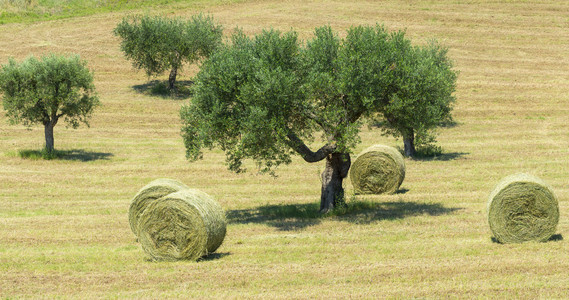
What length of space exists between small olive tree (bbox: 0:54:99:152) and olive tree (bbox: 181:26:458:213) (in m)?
18.0

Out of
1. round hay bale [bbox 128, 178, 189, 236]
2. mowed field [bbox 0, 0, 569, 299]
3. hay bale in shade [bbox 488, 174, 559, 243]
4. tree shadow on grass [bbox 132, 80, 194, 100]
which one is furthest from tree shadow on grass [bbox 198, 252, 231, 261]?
tree shadow on grass [bbox 132, 80, 194, 100]

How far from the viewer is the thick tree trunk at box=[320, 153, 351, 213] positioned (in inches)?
1043

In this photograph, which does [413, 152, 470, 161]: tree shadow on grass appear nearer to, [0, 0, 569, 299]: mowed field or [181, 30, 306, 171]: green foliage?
[0, 0, 569, 299]: mowed field

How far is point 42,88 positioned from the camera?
40875 mm

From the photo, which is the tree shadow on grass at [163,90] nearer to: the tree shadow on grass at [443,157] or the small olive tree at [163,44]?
the small olive tree at [163,44]

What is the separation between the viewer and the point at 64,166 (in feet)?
128

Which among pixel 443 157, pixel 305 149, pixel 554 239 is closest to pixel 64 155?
pixel 305 149

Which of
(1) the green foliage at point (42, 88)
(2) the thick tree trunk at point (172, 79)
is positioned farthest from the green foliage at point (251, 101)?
(2) the thick tree trunk at point (172, 79)

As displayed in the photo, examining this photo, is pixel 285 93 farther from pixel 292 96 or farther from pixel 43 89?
pixel 43 89

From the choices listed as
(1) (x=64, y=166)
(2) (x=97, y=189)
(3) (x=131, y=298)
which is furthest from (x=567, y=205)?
(1) (x=64, y=166)

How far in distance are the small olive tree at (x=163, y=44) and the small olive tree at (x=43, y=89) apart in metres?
17.3

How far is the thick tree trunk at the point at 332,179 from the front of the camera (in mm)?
26500

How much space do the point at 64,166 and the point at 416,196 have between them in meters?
21.6

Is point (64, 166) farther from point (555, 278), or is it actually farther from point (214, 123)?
point (555, 278)
